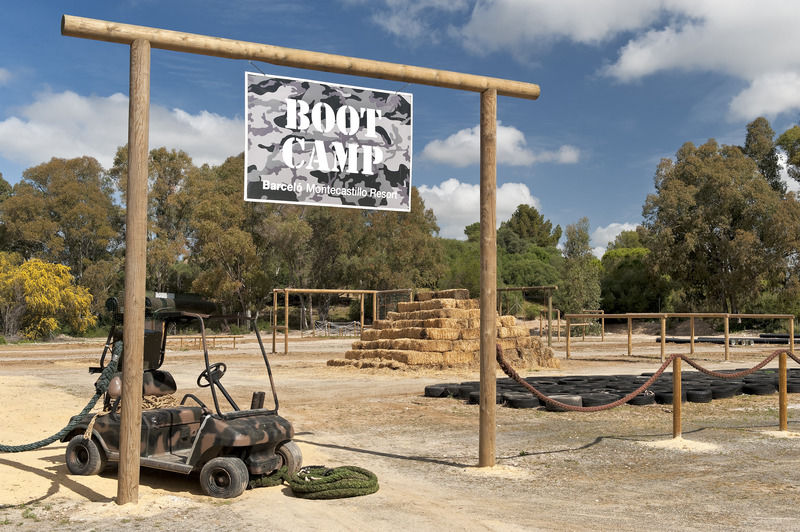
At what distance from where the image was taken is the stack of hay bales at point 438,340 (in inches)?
823

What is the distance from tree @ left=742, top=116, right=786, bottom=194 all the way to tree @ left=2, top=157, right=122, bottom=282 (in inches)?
2012

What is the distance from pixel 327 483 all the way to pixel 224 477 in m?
0.91

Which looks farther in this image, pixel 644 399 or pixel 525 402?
pixel 644 399

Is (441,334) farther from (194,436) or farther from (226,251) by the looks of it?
(226,251)

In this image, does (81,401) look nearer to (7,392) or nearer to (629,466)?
(7,392)

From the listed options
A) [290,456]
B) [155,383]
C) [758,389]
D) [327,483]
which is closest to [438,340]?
[758,389]

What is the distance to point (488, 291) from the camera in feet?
24.0

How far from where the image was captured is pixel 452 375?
1969 centimetres

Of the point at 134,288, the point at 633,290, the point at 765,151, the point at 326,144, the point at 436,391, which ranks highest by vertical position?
the point at 765,151

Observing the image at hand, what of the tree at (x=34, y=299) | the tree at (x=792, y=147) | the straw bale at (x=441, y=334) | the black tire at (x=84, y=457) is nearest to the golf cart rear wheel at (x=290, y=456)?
the black tire at (x=84, y=457)

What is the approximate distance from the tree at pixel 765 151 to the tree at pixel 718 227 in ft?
20.8

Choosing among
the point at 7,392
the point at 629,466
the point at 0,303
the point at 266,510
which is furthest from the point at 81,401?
the point at 0,303

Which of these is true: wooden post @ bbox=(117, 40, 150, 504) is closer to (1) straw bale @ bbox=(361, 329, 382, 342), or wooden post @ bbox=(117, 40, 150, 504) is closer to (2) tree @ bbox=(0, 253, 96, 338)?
(1) straw bale @ bbox=(361, 329, 382, 342)

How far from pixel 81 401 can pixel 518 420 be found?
25.8 ft
